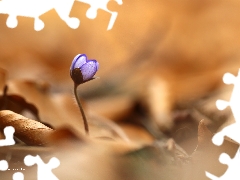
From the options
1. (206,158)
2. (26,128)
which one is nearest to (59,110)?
(26,128)

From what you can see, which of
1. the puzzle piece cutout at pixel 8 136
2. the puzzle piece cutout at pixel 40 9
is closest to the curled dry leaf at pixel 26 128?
the puzzle piece cutout at pixel 8 136

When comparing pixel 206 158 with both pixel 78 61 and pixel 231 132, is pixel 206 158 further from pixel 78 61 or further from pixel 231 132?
pixel 78 61

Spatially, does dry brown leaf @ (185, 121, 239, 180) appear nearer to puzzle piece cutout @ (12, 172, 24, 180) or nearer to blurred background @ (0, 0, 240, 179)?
blurred background @ (0, 0, 240, 179)

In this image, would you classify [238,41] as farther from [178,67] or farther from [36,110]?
[36,110]

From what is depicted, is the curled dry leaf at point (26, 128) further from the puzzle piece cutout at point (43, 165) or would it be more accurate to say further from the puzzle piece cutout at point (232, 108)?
the puzzle piece cutout at point (232, 108)

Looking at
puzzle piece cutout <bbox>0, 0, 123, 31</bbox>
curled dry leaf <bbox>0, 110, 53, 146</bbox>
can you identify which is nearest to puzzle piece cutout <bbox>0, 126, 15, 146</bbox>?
curled dry leaf <bbox>0, 110, 53, 146</bbox>

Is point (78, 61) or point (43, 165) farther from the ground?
point (78, 61)
